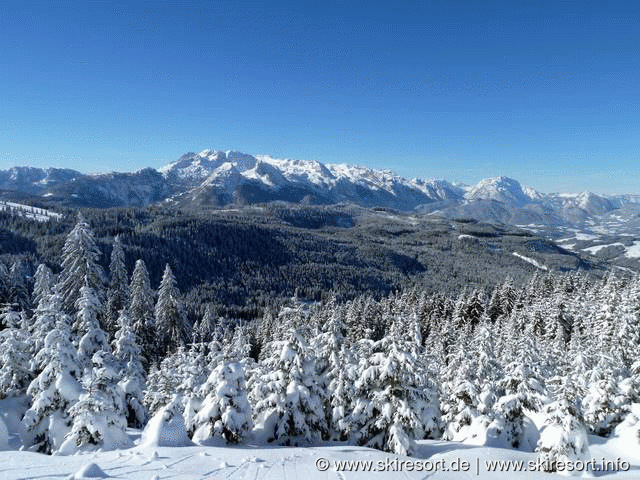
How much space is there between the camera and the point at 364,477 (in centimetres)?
1284

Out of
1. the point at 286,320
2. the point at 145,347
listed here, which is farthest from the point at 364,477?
the point at 145,347

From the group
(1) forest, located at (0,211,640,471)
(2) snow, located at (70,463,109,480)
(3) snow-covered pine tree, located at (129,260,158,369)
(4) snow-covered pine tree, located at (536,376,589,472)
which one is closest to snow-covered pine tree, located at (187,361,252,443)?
(1) forest, located at (0,211,640,471)

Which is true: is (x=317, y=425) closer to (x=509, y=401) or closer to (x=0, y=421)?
(x=509, y=401)

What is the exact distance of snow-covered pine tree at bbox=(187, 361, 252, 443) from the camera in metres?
16.3

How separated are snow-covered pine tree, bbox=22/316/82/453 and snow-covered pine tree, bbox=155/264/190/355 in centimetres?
2173

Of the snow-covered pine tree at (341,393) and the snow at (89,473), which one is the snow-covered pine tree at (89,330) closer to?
the snow at (89,473)

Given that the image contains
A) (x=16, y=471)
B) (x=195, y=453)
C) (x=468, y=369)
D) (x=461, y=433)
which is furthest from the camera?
(x=468, y=369)

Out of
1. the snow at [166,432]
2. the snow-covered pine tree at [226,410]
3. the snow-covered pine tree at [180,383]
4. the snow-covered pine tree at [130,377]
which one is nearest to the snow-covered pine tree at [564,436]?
the snow-covered pine tree at [226,410]

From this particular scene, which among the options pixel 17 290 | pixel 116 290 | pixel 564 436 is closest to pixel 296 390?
pixel 564 436

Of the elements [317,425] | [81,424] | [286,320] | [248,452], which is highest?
[286,320]

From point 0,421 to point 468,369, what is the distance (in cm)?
2529

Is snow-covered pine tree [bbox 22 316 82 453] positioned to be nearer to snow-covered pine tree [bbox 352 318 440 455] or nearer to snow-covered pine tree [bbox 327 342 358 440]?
snow-covered pine tree [bbox 327 342 358 440]

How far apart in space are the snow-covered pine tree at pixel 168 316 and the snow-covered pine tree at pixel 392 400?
26.0 metres

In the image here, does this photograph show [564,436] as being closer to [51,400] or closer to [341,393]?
[341,393]
